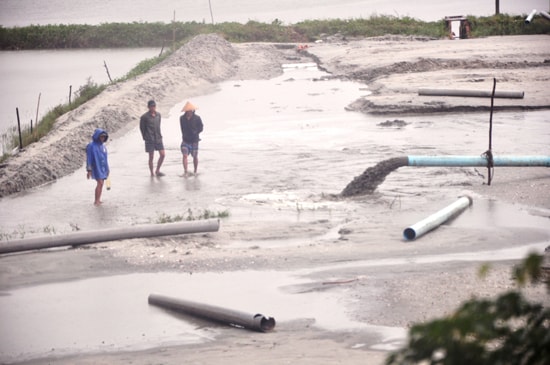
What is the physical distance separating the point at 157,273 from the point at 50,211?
4939mm

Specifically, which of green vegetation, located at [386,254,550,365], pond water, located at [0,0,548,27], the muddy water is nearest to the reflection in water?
the muddy water

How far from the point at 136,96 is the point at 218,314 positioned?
707 inches

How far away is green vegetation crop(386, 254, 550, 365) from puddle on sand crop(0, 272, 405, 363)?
5.58 meters

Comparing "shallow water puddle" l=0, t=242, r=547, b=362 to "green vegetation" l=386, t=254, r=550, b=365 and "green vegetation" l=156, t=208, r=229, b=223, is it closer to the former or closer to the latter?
"green vegetation" l=156, t=208, r=229, b=223

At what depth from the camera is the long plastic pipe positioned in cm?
1342

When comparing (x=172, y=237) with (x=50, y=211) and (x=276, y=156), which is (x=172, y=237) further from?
(x=276, y=156)

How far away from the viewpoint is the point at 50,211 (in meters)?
17.0

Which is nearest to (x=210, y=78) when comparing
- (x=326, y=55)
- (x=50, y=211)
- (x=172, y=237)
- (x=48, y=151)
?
(x=326, y=55)

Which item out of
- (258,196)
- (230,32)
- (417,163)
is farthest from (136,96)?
(230,32)

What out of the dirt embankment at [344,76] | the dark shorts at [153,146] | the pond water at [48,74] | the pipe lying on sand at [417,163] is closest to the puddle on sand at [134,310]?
the pipe lying on sand at [417,163]

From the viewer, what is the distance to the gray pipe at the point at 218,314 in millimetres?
10211

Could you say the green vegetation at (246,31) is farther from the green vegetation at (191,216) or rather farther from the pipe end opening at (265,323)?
the pipe end opening at (265,323)

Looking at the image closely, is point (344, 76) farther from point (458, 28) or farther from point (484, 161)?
point (484, 161)

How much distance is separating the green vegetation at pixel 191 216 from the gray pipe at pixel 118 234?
2.53ft
